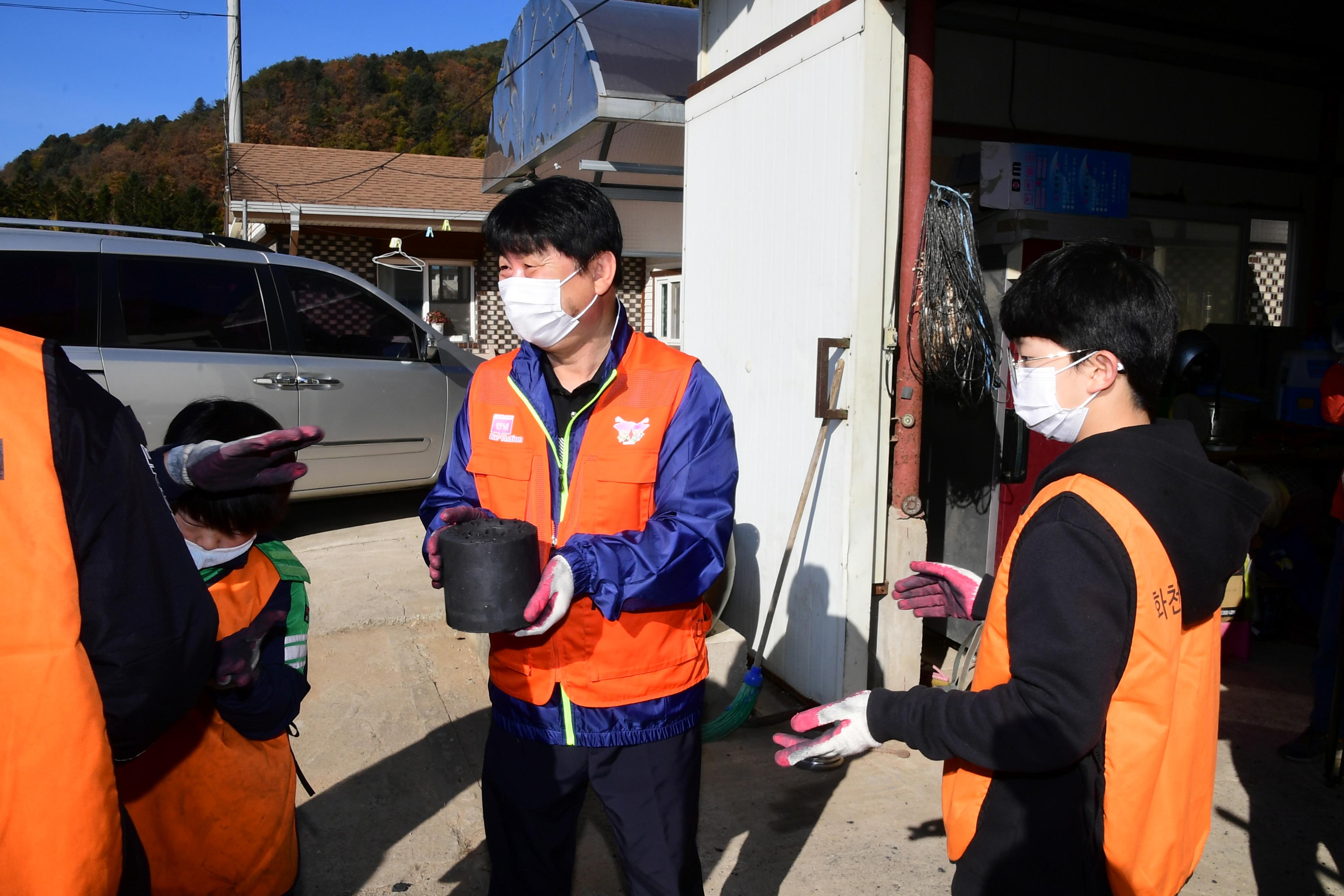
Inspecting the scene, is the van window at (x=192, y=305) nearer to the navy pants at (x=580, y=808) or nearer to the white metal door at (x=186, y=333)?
the white metal door at (x=186, y=333)

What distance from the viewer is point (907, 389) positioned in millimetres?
3736

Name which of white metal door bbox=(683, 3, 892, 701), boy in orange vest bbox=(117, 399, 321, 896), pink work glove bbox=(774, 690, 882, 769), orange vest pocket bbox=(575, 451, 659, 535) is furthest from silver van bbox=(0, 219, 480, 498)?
pink work glove bbox=(774, 690, 882, 769)

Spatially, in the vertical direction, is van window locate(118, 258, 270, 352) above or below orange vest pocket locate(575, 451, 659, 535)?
above

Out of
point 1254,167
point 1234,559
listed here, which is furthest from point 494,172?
point 1234,559

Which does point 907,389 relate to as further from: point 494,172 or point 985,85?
point 494,172

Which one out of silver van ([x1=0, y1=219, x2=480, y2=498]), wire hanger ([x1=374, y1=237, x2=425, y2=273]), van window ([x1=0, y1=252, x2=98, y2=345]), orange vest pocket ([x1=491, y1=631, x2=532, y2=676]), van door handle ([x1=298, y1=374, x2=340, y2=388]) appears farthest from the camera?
wire hanger ([x1=374, y1=237, x2=425, y2=273])

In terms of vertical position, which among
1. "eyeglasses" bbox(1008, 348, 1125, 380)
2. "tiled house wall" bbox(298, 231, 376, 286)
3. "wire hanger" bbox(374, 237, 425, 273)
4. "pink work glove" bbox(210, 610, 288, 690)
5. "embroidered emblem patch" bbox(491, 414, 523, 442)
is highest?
"tiled house wall" bbox(298, 231, 376, 286)

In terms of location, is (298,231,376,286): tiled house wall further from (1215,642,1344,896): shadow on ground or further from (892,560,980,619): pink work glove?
(892,560,980,619): pink work glove

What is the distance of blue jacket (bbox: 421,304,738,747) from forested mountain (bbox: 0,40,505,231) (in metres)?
28.2

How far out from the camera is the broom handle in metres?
3.70

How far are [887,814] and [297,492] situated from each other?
4.58 meters

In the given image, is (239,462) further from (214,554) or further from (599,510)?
(599,510)

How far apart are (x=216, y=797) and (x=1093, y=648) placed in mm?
1698

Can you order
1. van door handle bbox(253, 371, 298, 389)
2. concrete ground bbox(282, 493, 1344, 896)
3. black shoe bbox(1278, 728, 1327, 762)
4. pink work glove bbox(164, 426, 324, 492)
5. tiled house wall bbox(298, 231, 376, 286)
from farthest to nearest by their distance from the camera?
tiled house wall bbox(298, 231, 376, 286), van door handle bbox(253, 371, 298, 389), black shoe bbox(1278, 728, 1327, 762), concrete ground bbox(282, 493, 1344, 896), pink work glove bbox(164, 426, 324, 492)
